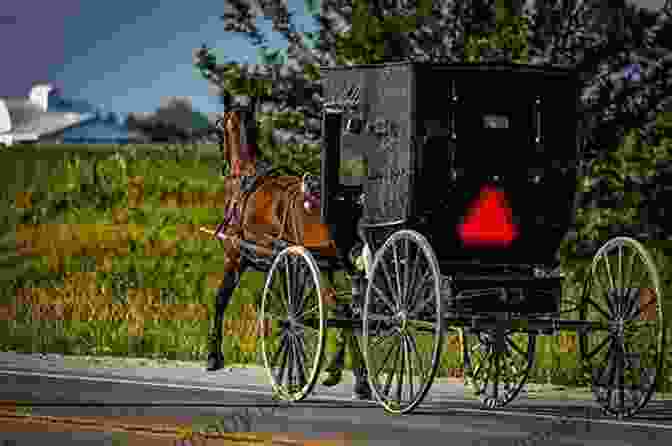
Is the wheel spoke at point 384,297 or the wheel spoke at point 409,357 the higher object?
the wheel spoke at point 384,297

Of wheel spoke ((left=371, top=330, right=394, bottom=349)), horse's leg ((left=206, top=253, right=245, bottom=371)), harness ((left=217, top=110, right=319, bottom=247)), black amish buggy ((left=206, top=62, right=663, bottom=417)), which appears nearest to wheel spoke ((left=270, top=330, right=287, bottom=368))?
black amish buggy ((left=206, top=62, right=663, bottom=417))

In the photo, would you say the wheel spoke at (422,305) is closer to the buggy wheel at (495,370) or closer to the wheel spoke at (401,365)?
the wheel spoke at (401,365)

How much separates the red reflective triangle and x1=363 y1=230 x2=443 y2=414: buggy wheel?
431 millimetres

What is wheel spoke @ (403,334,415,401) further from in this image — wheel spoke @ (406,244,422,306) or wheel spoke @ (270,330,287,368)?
wheel spoke @ (270,330,287,368)

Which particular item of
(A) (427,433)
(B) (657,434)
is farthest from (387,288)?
(B) (657,434)

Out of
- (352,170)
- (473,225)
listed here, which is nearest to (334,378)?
(352,170)

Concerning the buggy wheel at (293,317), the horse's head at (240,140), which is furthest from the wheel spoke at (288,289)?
the horse's head at (240,140)

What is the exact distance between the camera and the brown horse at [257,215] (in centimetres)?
1515

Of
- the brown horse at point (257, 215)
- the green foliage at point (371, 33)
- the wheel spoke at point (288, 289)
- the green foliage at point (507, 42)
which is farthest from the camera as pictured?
the green foliage at point (371, 33)

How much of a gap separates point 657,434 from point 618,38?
925cm

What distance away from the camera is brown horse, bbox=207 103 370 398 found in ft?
49.7

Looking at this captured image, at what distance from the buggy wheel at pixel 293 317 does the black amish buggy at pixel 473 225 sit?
2 cm

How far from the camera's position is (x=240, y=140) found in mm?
17094

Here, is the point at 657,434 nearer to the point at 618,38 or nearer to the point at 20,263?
the point at 618,38
